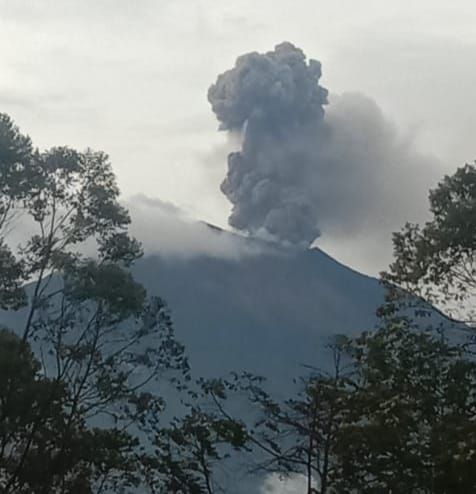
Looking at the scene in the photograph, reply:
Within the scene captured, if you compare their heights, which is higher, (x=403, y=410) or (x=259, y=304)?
(x=259, y=304)

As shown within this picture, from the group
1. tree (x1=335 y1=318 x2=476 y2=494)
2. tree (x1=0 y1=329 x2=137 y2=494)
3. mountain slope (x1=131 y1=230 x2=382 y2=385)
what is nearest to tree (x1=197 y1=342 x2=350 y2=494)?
tree (x1=335 y1=318 x2=476 y2=494)

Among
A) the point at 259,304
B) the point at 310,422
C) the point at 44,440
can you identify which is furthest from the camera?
the point at 259,304

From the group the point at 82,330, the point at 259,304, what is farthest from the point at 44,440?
the point at 259,304

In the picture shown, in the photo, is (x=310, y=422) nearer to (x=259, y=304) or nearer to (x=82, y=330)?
(x=82, y=330)

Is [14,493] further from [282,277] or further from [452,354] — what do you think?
[282,277]

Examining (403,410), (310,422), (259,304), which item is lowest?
(403,410)

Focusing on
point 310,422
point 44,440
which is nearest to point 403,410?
point 310,422

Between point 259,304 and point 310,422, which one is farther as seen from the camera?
point 259,304

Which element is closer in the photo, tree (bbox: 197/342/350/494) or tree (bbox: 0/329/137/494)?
tree (bbox: 197/342/350/494)

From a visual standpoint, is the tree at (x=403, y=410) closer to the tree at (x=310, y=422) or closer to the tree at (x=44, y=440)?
the tree at (x=310, y=422)

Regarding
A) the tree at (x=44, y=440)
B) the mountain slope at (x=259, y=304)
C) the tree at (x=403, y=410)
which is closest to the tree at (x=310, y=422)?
the tree at (x=403, y=410)

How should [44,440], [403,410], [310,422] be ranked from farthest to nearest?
[44,440] → [310,422] → [403,410]

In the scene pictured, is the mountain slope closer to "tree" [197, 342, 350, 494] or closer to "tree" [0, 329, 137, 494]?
"tree" [0, 329, 137, 494]

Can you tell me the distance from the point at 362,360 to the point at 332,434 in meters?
1.37
